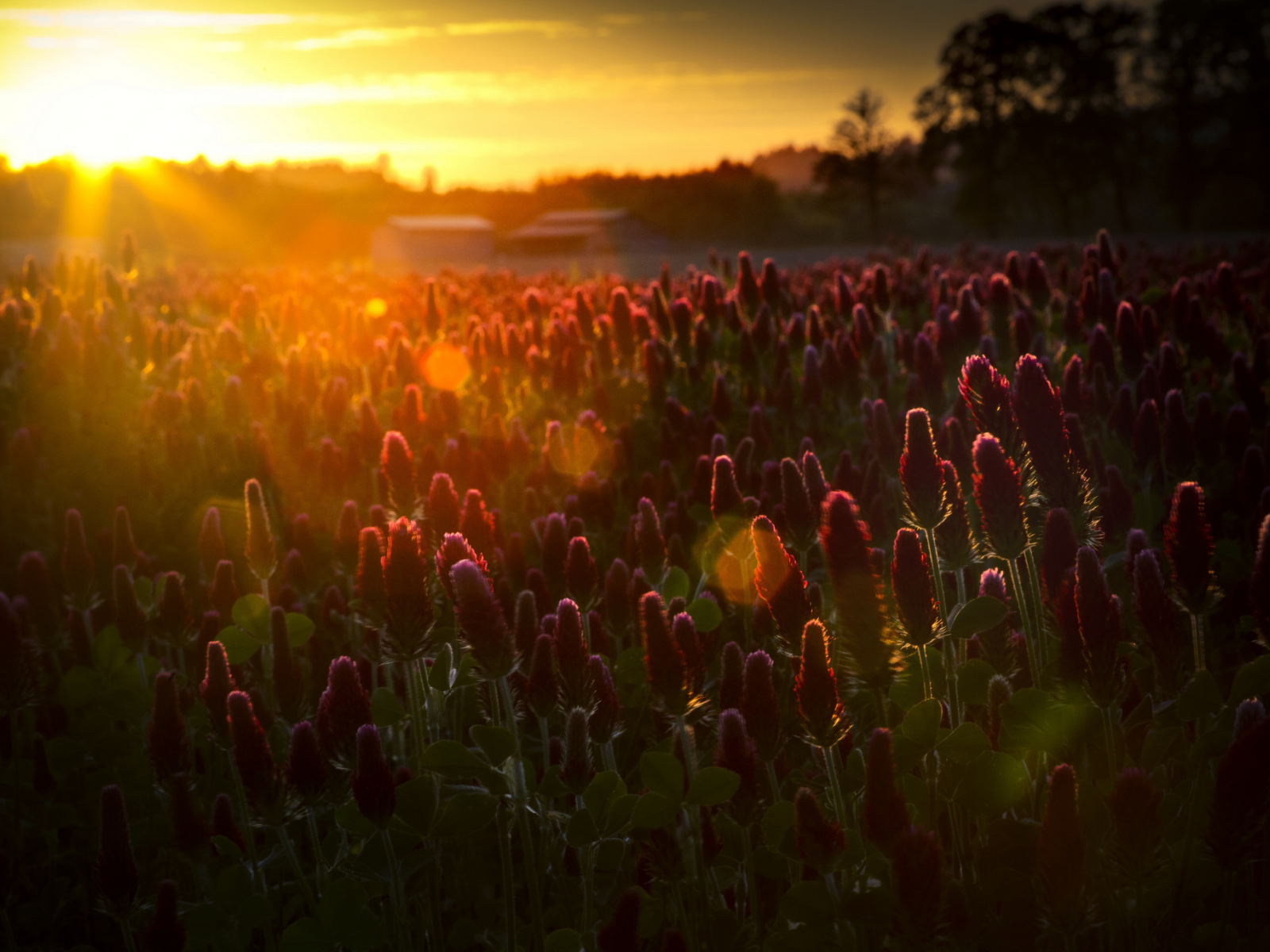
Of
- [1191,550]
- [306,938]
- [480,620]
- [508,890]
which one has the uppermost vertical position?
[1191,550]

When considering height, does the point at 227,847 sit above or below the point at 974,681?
below

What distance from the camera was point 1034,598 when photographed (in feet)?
6.71

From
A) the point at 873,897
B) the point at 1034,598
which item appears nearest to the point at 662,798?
the point at 873,897

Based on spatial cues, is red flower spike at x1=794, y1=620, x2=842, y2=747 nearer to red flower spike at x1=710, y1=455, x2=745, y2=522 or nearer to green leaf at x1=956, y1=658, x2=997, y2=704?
green leaf at x1=956, y1=658, x2=997, y2=704

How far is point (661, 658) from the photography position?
2.01m

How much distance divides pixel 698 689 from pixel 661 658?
0.82 ft

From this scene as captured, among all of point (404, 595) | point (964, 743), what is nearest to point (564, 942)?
point (404, 595)

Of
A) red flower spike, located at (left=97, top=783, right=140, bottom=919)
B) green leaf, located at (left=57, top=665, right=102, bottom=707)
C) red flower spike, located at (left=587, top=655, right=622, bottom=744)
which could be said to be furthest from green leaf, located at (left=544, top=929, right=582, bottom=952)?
green leaf, located at (left=57, top=665, right=102, bottom=707)

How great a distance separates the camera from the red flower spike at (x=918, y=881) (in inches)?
61.1

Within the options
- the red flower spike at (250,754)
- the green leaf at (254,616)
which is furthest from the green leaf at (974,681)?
the green leaf at (254,616)

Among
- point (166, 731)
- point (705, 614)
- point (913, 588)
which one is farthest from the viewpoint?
point (705, 614)

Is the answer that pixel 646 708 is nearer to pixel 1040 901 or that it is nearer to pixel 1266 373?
pixel 1040 901

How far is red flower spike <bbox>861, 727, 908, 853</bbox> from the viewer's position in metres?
1.59

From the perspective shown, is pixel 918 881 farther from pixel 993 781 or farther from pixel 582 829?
pixel 582 829
